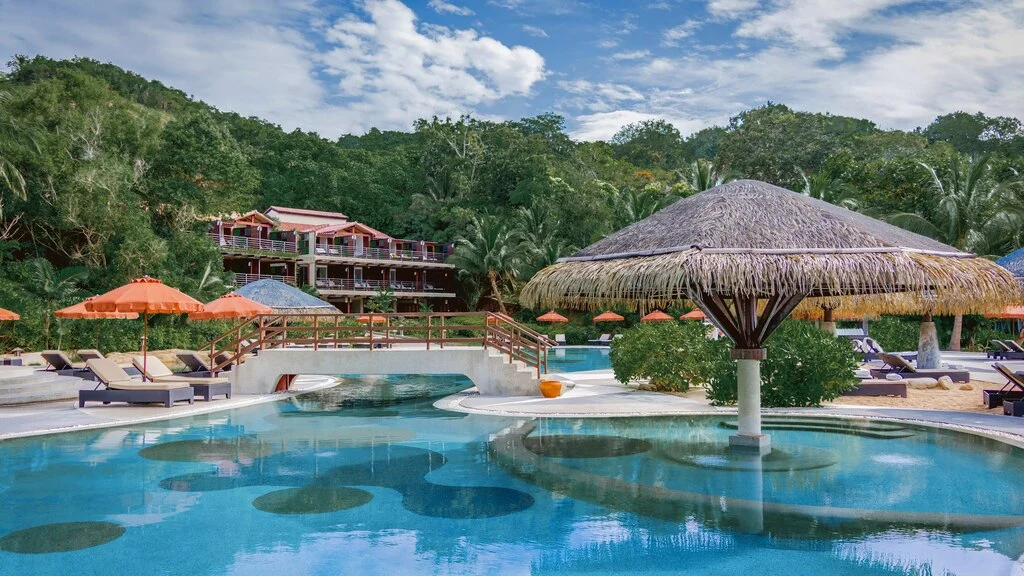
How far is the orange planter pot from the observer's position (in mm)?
16109

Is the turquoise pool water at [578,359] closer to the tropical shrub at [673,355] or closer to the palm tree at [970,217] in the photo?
the tropical shrub at [673,355]

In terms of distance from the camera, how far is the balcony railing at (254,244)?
4453 centimetres

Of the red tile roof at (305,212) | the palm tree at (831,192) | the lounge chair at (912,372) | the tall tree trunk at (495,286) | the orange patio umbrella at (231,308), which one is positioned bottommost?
the lounge chair at (912,372)

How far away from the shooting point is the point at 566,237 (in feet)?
153

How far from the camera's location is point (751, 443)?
10391 mm

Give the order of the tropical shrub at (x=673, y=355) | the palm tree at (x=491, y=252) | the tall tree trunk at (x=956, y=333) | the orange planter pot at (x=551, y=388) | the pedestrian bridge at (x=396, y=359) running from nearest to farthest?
the orange planter pot at (x=551, y=388) < the tropical shrub at (x=673, y=355) < the pedestrian bridge at (x=396, y=359) < the tall tree trunk at (x=956, y=333) < the palm tree at (x=491, y=252)

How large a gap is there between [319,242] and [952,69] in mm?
37337

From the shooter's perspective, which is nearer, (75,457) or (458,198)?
(75,457)

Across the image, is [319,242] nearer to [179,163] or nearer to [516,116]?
[179,163]

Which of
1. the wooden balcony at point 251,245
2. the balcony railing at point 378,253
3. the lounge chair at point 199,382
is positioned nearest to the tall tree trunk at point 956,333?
the lounge chair at point 199,382

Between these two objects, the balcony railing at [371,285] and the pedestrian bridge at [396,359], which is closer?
the pedestrian bridge at [396,359]

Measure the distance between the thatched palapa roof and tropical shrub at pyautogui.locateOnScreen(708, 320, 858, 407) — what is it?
125 inches

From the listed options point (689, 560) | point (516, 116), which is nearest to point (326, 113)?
point (516, 116)

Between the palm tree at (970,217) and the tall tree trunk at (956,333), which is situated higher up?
the palm tree at (970,217)
